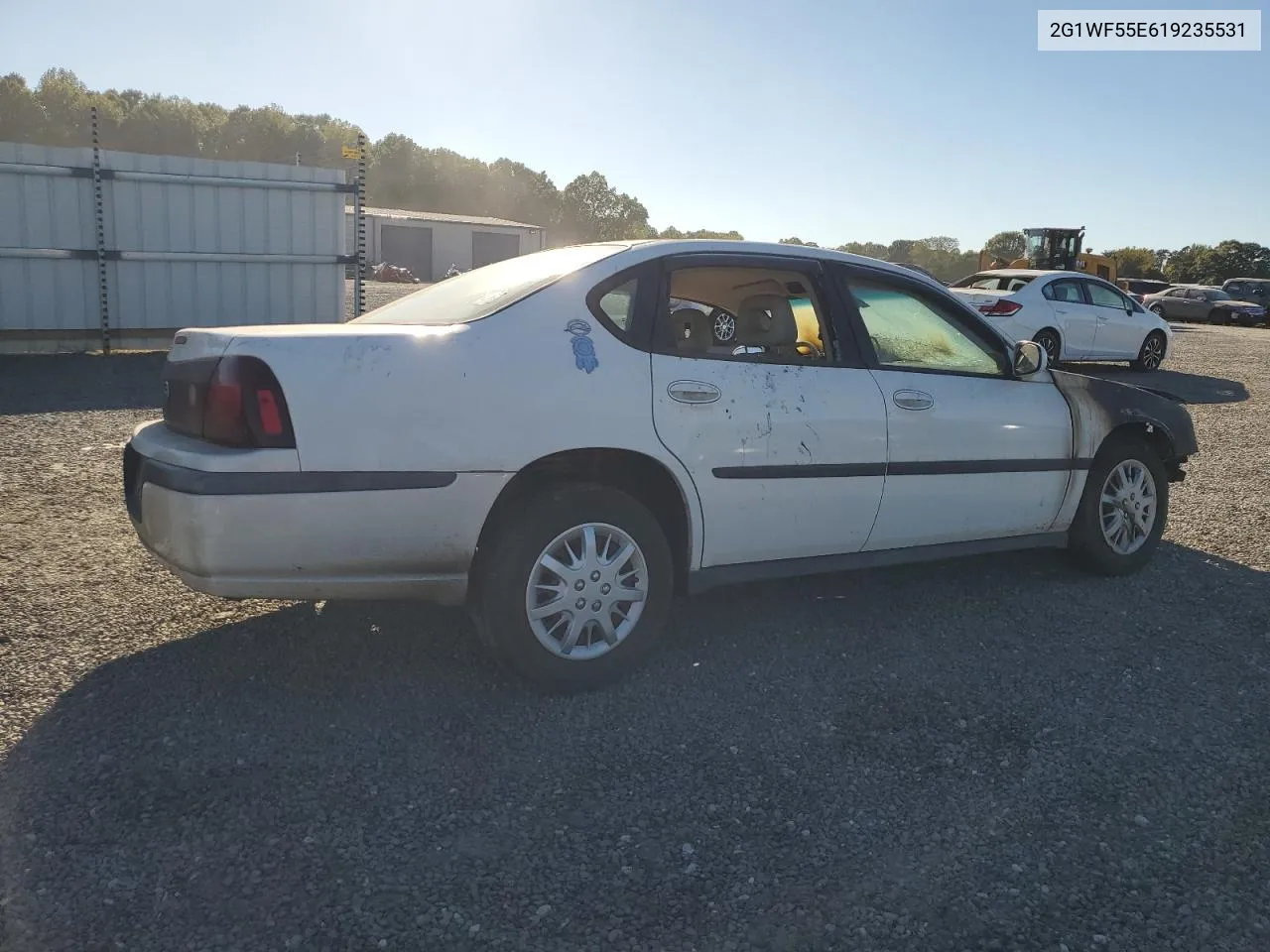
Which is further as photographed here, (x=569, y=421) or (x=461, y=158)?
(x=461, y=158)

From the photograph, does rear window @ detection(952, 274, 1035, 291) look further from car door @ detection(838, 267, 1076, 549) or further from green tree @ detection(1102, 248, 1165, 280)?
green tree @ detection(1102, 248, 1165, 280)

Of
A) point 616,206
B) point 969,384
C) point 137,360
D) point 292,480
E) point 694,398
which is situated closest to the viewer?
point 292,480

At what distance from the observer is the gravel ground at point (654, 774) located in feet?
7.80

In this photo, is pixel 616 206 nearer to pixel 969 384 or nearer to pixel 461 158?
pixel 461 158

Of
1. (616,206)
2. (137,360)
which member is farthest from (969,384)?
(616,206)

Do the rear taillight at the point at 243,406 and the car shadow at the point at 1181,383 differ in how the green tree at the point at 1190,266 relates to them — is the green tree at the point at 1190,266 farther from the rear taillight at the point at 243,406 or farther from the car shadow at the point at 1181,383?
the rear taillight at the point at 243,406

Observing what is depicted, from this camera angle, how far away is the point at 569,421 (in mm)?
3375

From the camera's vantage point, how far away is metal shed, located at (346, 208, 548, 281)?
50.6 m

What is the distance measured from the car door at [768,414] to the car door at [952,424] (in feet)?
0.46

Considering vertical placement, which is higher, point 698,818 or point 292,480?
point 292,480

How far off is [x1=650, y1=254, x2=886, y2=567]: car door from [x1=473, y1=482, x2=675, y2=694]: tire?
0.28 meters

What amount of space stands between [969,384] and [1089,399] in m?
0.85

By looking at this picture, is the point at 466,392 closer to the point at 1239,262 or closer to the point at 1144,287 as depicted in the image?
the point at 1144,287

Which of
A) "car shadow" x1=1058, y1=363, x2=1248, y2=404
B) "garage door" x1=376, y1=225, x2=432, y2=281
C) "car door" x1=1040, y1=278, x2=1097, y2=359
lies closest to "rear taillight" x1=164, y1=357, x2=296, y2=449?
"car shadow" x1=1058, y1=363, x2=1248, y2=404
